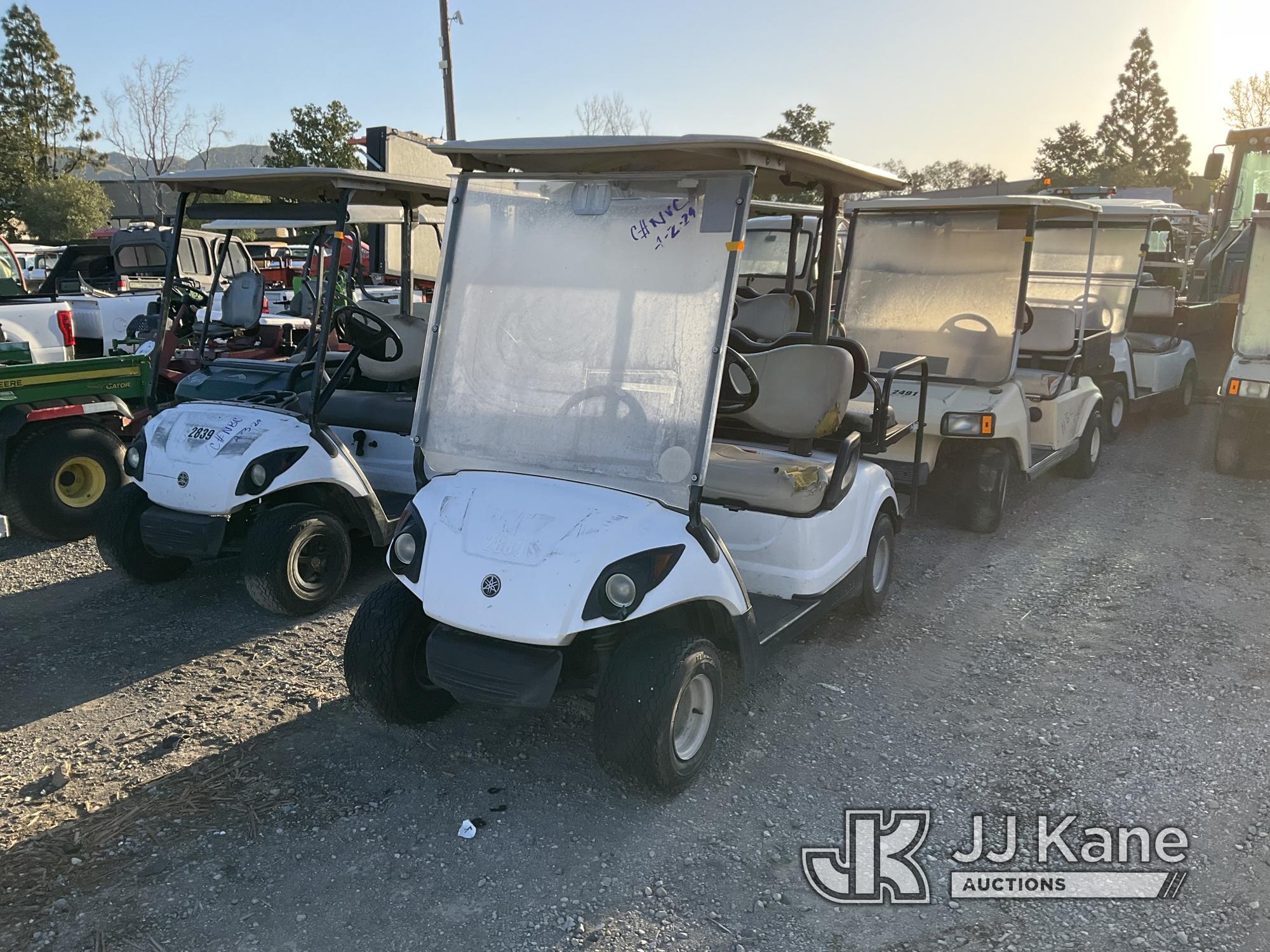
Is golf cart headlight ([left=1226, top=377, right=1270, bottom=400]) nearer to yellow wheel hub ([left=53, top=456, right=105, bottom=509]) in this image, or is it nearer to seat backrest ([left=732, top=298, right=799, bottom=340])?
seat backrest ([left=732, top=298, right=799, bottom=340])

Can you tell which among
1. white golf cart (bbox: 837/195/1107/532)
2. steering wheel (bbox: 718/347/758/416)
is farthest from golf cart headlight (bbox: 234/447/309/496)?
white golf cart (bbox: 837/195/1107/532)

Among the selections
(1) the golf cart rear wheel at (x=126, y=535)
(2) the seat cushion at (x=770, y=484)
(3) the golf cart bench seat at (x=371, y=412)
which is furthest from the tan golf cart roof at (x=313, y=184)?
(2) the seat cushion at (x=770, y=484)

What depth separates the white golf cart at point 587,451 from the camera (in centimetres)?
274

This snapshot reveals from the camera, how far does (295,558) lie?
4.31 metres

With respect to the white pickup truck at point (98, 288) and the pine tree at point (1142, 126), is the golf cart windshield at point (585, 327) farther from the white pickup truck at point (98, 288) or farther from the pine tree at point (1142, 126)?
the pine tree at point (1142, 126)

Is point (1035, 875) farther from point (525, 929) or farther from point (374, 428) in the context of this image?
point (374, 428)

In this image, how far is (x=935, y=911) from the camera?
2.55 m

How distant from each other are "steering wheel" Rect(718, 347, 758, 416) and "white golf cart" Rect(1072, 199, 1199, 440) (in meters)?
5.26

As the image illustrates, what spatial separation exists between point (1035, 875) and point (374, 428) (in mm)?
3857

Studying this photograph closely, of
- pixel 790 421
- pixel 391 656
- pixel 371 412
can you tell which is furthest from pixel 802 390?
pixel 371 412

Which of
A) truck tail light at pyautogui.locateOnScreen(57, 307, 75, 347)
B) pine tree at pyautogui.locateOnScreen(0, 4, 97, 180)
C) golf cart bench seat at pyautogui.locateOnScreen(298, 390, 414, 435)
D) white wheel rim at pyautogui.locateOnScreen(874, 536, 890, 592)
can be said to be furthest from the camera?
pine tree at pyautogui.locateOnScreen(0, 4, 97, 180)

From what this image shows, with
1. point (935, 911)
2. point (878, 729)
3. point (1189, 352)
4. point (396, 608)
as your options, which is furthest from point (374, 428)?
point (1189, 352)

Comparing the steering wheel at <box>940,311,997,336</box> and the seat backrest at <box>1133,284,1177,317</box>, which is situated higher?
Answer: the seat backrest at <box>1133,284,1177,317</box>

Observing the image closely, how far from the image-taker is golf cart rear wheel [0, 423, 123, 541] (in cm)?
545
